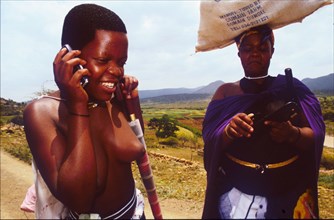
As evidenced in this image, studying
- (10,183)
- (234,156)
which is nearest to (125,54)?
(234,156)

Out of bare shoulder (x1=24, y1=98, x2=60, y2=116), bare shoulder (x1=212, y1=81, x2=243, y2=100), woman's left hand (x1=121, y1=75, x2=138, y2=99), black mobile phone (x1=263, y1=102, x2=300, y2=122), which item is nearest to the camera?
bare shoulder (x1=24, y1=98, x2=60, y2=116)

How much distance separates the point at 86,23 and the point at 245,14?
1001mm

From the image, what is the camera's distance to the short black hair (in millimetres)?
1438

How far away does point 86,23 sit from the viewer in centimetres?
145

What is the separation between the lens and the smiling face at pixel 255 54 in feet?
6.45

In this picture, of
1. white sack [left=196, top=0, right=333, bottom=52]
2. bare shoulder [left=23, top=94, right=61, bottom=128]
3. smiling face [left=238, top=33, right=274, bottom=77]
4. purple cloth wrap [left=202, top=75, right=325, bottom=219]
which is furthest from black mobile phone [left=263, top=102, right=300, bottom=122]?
bare shoulder [left=23, top=94, right=61, bottom=128]

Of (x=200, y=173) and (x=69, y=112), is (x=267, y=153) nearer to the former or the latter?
(x=69, y=112)

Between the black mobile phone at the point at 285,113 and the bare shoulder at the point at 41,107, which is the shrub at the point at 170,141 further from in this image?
the bare shoulder at the point at 41,107

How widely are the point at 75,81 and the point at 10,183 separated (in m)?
8.00

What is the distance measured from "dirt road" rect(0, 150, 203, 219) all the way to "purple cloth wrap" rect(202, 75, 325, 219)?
3721 millimetres

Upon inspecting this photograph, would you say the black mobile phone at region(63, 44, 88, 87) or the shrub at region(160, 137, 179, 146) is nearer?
the black mobile phone at region(63, 44, 88, 87)

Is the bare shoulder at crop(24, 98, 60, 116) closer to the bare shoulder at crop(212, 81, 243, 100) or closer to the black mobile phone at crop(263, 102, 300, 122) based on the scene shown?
the black mobile phone at crop(263, 102, 300, 122)

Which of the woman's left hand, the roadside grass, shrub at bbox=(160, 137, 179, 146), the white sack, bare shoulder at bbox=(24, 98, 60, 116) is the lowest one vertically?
Result: shrub at bbox=(160, 137, 179, 146)

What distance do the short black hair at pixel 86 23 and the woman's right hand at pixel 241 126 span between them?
0.77 metres
